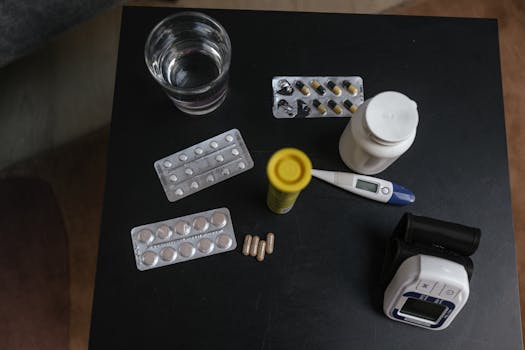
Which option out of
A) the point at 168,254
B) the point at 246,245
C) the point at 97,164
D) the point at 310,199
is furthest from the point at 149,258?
the point at 97,164

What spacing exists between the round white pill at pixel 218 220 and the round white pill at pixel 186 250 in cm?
5

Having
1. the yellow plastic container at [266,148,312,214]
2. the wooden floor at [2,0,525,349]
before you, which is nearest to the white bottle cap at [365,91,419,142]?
the yellow plastic container at [266,148,312,214]

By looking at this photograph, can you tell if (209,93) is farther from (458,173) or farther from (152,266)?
(458,173)

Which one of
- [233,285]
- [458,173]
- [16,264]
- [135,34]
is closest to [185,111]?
[135,34]

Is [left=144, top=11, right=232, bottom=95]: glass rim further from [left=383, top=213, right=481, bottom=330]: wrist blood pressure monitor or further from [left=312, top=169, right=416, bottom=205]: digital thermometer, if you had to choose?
[left=383, top=213, right=481, bottom=330]: wrist blood pressure monitor

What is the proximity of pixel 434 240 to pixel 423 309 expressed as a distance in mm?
98

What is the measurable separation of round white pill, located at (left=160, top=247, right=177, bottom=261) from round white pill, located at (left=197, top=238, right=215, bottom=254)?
0.04m

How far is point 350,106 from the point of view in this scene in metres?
0.78

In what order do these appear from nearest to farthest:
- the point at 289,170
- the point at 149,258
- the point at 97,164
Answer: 1. the point at 289,170
2. the point at 149,258
3. the point at 97,164

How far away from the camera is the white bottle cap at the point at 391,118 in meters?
0.61

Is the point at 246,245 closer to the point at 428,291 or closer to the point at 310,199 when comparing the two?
the point at 310,199

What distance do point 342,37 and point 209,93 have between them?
0.27m

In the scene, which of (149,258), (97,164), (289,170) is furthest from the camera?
(97,164)

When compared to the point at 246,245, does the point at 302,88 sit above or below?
above
